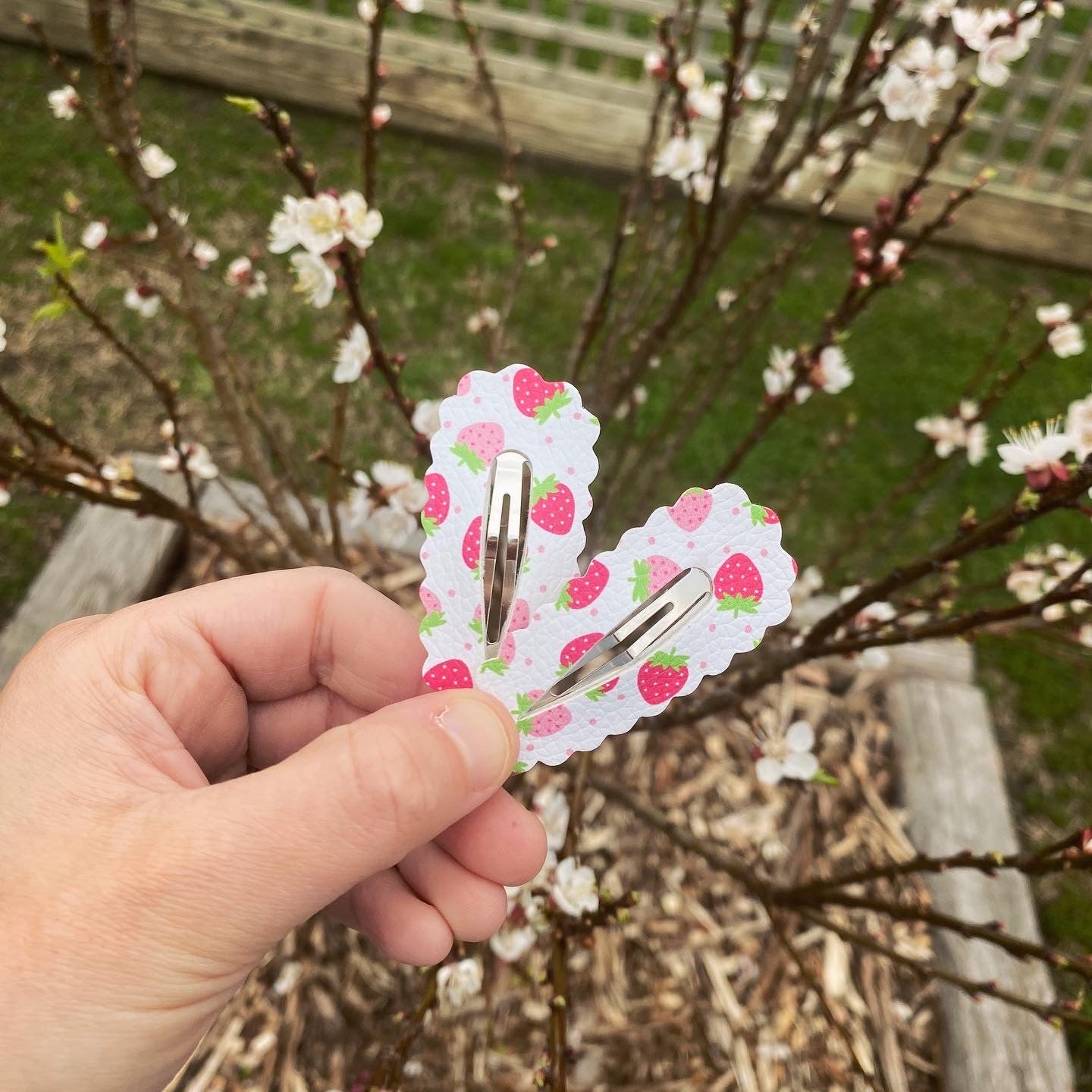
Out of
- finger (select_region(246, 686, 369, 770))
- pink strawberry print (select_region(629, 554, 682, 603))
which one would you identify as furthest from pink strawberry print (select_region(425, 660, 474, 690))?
finger (select_region(246, 686, 369, 770))

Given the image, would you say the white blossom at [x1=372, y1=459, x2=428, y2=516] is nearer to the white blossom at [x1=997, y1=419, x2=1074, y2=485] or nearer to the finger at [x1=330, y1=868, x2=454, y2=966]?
the finger at [x1=330, y1=868, x2=454, y2=966]

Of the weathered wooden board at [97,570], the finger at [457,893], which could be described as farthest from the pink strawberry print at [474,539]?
the weathered wooden board at [97,570]

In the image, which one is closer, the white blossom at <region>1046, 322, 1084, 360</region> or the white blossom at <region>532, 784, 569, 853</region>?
the white blossom at <region>1046, 322, 1084, 360</region>

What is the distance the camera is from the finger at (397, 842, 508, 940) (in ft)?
3.77

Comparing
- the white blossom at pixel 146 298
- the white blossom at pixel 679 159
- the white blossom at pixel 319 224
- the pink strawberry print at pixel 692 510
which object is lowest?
the pink strawberry print at pixel 692 510

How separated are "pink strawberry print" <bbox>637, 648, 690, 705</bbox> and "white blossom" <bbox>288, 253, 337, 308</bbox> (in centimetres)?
78

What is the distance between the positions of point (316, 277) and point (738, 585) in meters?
0.87

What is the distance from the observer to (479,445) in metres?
0.90

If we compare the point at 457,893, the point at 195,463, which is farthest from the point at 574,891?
the point at 195,463

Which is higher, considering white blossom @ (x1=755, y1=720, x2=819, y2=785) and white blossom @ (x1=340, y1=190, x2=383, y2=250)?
white blossom @ (x1=340, y1=190, x2=383, y2=250)

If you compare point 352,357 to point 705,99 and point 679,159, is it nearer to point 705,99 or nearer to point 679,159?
point 679,159

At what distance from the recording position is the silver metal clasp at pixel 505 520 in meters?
0.86

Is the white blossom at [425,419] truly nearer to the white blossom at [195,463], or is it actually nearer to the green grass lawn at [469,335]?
the white blossom at [195,463]

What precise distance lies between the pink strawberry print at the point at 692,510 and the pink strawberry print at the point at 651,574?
0.13 ft
